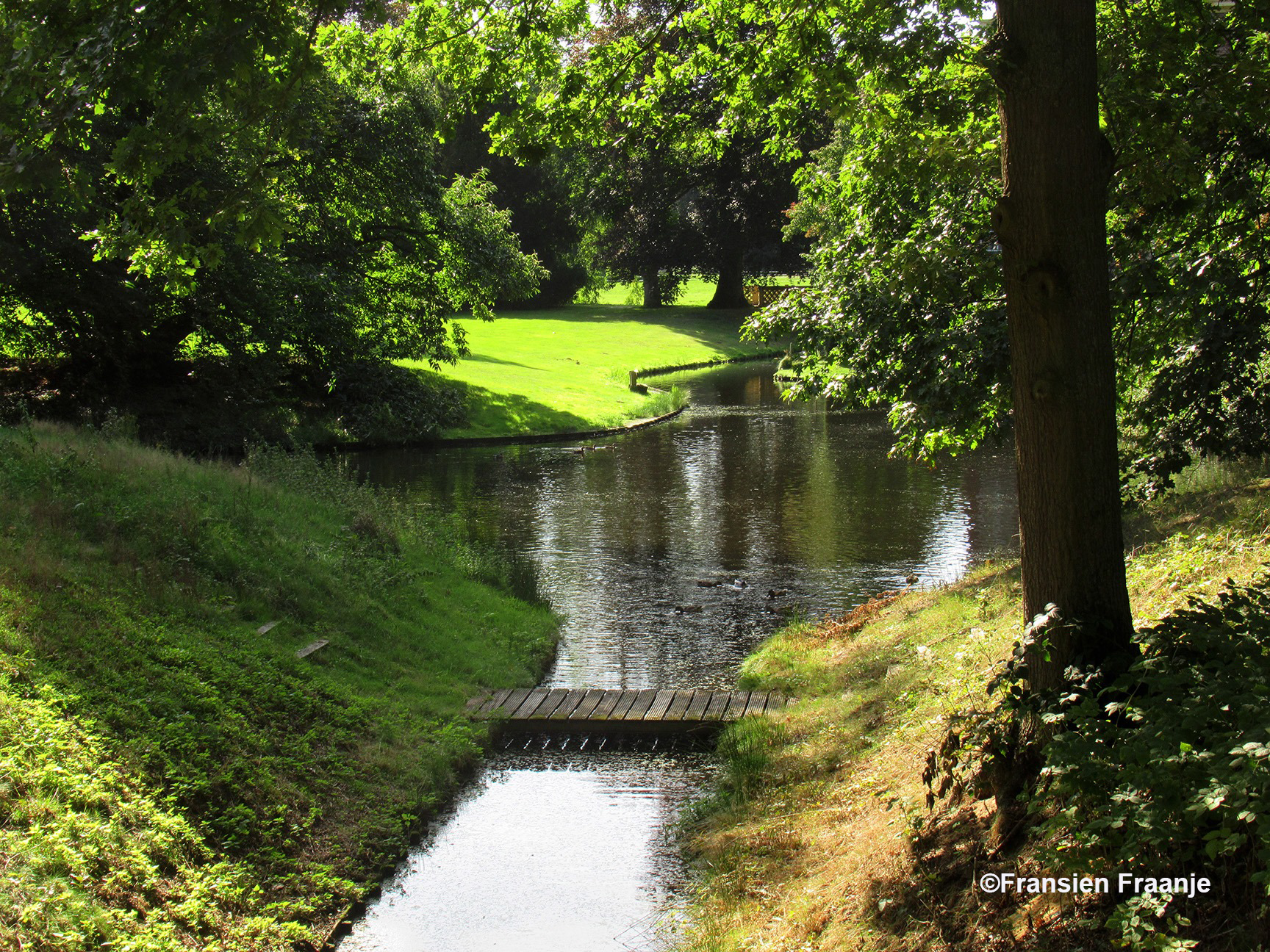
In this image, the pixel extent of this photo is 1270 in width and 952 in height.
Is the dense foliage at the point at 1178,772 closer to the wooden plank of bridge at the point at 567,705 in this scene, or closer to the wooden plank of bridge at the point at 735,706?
the wooden plank of bridge at the point at 735,706

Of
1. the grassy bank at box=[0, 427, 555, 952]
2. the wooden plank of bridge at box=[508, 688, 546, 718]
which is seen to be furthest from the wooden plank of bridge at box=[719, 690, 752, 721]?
the grassy bank at box=[0, 427, 555, 952]

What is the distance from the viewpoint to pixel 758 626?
46.1 feet

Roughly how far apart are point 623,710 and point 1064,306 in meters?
6.47

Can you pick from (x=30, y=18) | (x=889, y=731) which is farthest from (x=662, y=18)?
(x=889, y=731)

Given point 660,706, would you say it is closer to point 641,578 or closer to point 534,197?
point 641,578

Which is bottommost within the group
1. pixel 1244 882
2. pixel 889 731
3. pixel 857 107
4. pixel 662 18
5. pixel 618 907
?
pixel 618 907

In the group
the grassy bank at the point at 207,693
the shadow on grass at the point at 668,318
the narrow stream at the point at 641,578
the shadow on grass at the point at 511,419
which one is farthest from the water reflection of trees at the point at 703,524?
the shadow on grass at the point at 668,318

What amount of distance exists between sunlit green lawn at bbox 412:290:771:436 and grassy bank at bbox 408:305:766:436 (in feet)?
0.17

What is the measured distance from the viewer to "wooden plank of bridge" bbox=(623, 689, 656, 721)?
404 inches

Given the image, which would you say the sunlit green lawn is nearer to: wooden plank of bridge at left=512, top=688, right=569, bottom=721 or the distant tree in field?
the distant tree in field

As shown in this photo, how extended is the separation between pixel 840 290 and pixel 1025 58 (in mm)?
6987

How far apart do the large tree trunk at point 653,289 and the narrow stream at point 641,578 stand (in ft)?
123

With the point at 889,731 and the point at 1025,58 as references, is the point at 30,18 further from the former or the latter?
the point at 889,731

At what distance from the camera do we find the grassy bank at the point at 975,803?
4.05 metres
